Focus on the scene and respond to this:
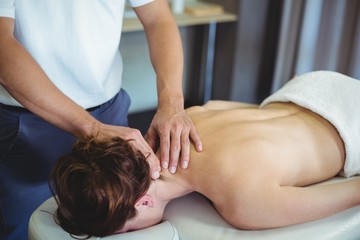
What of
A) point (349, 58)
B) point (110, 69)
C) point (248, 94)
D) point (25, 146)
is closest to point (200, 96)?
point (248, 94)

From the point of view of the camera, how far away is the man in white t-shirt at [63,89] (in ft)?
4.63

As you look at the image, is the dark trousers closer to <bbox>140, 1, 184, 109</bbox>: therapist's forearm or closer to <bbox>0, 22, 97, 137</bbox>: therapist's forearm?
<bbox>0, 22, 97, 137</bbox>: therapist's forearm

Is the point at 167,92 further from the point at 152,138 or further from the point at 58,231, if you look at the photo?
the point at 58,231

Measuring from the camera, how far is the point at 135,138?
4.46 ft

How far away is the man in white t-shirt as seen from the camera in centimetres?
141

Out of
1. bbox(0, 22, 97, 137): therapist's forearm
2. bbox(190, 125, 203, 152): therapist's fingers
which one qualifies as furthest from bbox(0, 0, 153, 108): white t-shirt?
bbox(190, 125, 203, 152): therapist's fingers

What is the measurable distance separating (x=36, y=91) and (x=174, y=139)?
1.33 feet

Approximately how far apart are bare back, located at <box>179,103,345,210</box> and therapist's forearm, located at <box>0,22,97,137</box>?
1.07 ft

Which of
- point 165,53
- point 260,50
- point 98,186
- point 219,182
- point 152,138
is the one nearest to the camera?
point 98,186

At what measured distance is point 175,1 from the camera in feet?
10.2

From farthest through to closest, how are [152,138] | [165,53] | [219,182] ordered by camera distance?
[165,53] → [152,138] → [219,182]

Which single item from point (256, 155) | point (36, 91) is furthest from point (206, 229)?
point (36, 91)

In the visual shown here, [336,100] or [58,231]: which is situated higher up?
[336,100]

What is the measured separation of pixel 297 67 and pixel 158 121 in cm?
187
